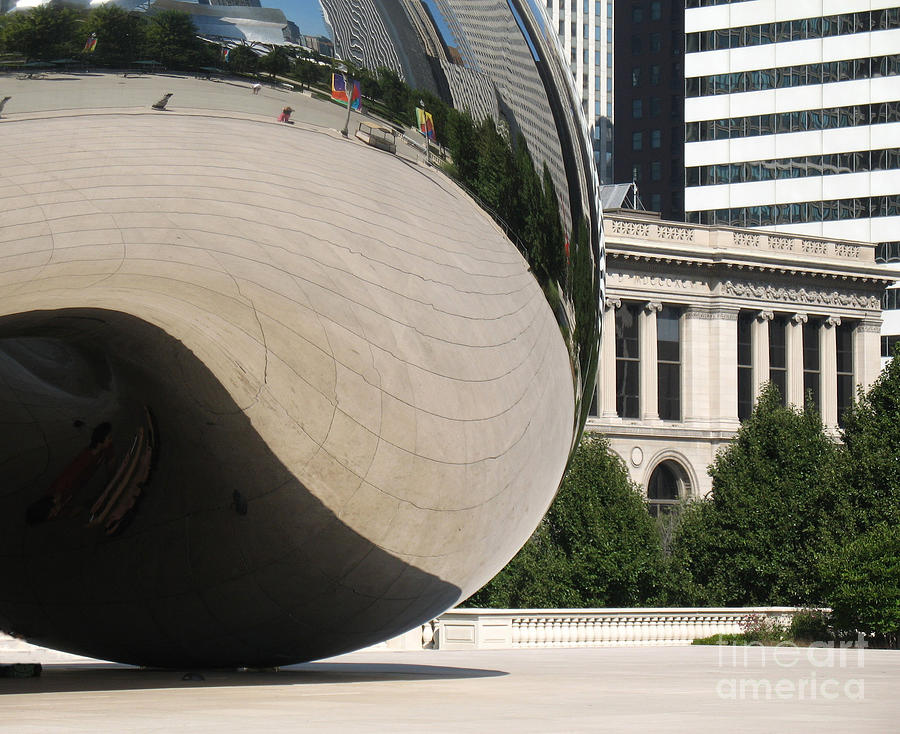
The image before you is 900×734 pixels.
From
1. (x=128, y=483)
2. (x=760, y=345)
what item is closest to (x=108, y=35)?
(x=128, y=483)

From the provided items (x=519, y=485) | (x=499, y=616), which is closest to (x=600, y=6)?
(x=499, y=616)

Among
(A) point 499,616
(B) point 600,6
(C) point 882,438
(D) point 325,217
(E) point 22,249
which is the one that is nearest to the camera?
(E) point 22,249

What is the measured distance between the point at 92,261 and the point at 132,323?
0.92 m

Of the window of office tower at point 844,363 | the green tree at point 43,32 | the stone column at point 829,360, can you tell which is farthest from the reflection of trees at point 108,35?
the window of office tower at point 844,363

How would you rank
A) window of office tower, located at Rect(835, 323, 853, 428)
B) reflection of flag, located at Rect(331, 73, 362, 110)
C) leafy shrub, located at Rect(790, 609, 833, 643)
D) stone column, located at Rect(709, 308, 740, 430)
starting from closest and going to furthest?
1. reflection of flag, located at Rect(331, 73, 362, 110)
2. leafy shrub, located at Rect(790, 609, 833, 643)
3. stone column, located at Rect(709, 308, 740, 430)
4. window of office tower, located at Rect(835, 323, 853, 428)

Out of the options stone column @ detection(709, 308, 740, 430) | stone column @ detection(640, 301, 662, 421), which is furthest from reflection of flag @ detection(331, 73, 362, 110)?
stone column @ detection(709, 308, 740, 430)

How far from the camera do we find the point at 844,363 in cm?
8112

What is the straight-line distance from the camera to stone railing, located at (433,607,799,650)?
87.1ft

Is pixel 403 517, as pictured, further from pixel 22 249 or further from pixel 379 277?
pixel 22 249

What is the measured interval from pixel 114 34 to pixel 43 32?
28cm

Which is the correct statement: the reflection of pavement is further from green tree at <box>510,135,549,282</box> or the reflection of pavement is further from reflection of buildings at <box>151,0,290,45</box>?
green tree at <box>510,135,549,282</box>

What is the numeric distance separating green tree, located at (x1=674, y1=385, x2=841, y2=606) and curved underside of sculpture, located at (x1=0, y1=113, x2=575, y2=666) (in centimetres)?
3528

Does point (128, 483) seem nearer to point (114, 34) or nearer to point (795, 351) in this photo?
point (114, 34)

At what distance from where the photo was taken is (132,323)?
25.4 ft
